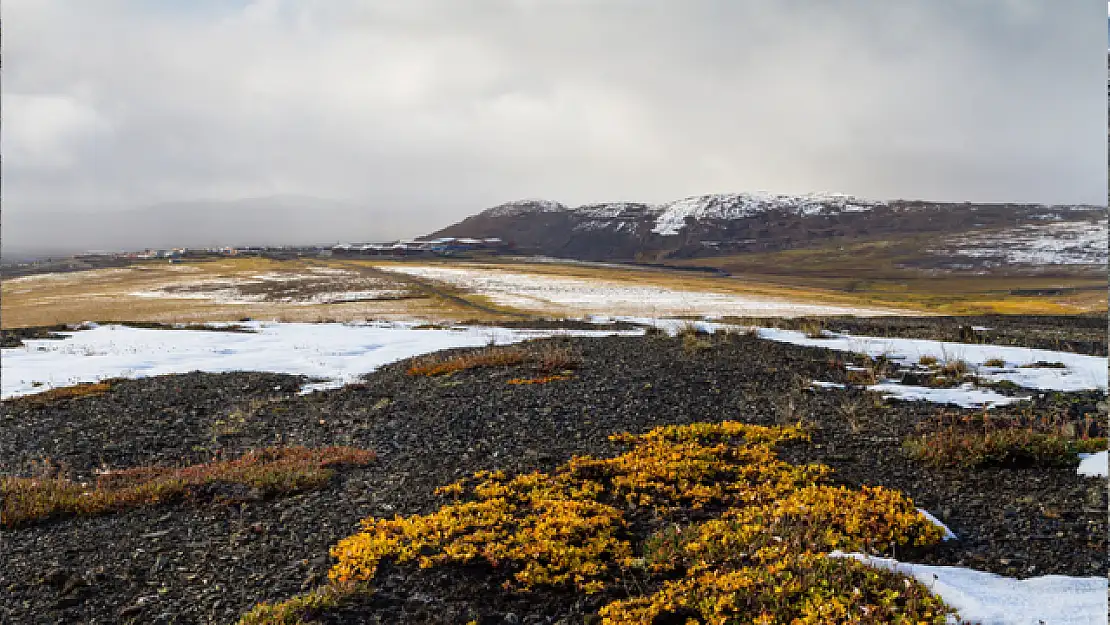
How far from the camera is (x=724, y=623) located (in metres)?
6.26

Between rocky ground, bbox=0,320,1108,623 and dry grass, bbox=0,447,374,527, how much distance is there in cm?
38

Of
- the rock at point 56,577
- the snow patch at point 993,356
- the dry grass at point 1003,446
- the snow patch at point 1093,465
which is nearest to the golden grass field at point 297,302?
the snow patch at point 993,356

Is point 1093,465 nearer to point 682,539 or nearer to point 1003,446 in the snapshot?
point 1003,446

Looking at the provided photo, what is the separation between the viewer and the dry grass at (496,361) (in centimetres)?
2123

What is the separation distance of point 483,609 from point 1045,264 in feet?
704

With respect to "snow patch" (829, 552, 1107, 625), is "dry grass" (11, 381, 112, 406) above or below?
below

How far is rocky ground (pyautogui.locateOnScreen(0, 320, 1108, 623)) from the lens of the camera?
7.57m

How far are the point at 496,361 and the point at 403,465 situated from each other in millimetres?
10105

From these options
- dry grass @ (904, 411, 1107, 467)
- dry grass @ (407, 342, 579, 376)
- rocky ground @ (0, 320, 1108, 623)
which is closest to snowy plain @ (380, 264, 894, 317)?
dry grass @ (407, 342, 579, 376)

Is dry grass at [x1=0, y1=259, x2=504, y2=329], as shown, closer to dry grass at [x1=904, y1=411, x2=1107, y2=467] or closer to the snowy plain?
the snowy plain

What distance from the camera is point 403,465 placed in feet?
40.3

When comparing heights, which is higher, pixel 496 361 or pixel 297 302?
pixel 496 361

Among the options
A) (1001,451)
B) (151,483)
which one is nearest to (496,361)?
(151,483)

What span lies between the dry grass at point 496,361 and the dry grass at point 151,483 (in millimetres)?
8446
